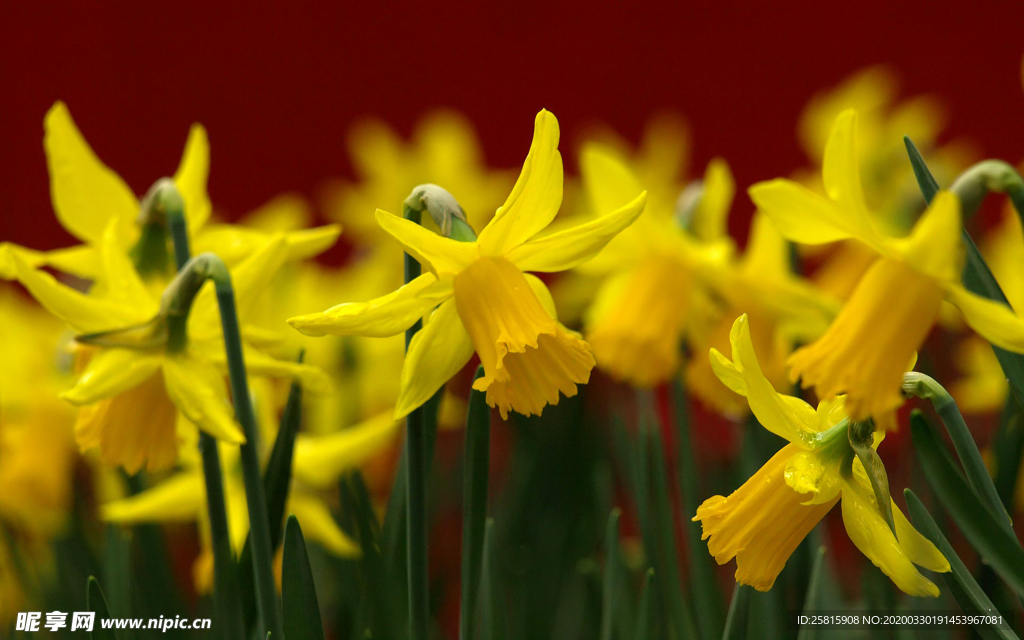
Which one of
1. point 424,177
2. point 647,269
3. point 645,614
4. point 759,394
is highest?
point 424,177

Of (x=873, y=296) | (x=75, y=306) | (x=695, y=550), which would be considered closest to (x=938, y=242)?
(x=873, y=296)

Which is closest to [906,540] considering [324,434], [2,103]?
[324,434]

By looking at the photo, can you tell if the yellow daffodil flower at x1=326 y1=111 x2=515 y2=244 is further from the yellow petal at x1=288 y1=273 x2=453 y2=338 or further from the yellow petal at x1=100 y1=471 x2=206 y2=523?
the yellow petal at x1=288 y1=273 x2=453 y2=338

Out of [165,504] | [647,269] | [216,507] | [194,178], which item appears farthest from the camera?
[647,269]

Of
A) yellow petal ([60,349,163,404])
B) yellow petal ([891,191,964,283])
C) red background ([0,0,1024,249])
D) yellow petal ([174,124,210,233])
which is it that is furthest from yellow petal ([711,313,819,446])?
red background ([0,0,1024,249])

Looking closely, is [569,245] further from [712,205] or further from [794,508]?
[712,205]

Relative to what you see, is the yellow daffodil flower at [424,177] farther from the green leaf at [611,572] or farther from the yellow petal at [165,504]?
the green leaf at [611,572]

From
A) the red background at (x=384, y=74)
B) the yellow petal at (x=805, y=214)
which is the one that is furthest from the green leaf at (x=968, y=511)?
the red background at (x=384, y=74)
